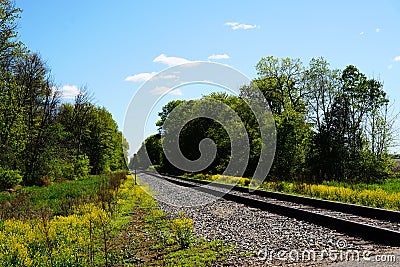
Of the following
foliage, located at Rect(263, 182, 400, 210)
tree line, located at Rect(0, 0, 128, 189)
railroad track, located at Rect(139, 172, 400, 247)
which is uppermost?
tree line, located at Rect(0, 0, 128, 189)

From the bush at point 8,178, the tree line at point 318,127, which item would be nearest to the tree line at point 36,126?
the bush at point 8,178

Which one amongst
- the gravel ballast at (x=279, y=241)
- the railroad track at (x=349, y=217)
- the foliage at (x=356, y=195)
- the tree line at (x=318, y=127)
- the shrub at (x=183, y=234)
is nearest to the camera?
the gravel ballast at (x=279, y=241)

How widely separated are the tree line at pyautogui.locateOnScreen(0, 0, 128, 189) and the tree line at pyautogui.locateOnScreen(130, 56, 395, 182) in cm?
1821

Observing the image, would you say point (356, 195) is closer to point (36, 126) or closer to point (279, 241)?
point (279, 241)

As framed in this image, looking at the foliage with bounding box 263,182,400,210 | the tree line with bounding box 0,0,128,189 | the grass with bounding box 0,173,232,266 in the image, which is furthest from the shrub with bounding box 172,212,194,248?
the tree line with bounding box 0,0,128,189

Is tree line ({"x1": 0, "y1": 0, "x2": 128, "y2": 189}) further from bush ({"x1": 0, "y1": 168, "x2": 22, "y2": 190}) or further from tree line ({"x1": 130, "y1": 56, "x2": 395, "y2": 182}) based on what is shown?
tree line ({"x1": 130, "y1": 56, "x2": 395, "y2": 182})

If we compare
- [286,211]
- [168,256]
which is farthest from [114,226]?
[286,211]

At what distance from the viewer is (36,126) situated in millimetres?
42375

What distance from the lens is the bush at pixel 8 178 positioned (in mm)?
28812

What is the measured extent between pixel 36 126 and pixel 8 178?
562 inches

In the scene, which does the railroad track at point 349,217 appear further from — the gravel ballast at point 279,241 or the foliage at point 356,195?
the foliage at point 356,195

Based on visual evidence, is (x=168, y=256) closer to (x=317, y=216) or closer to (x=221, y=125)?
(x=317, y=216)

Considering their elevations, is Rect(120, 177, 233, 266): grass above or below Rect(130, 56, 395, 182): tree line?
below

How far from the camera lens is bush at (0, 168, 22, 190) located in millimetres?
28812
